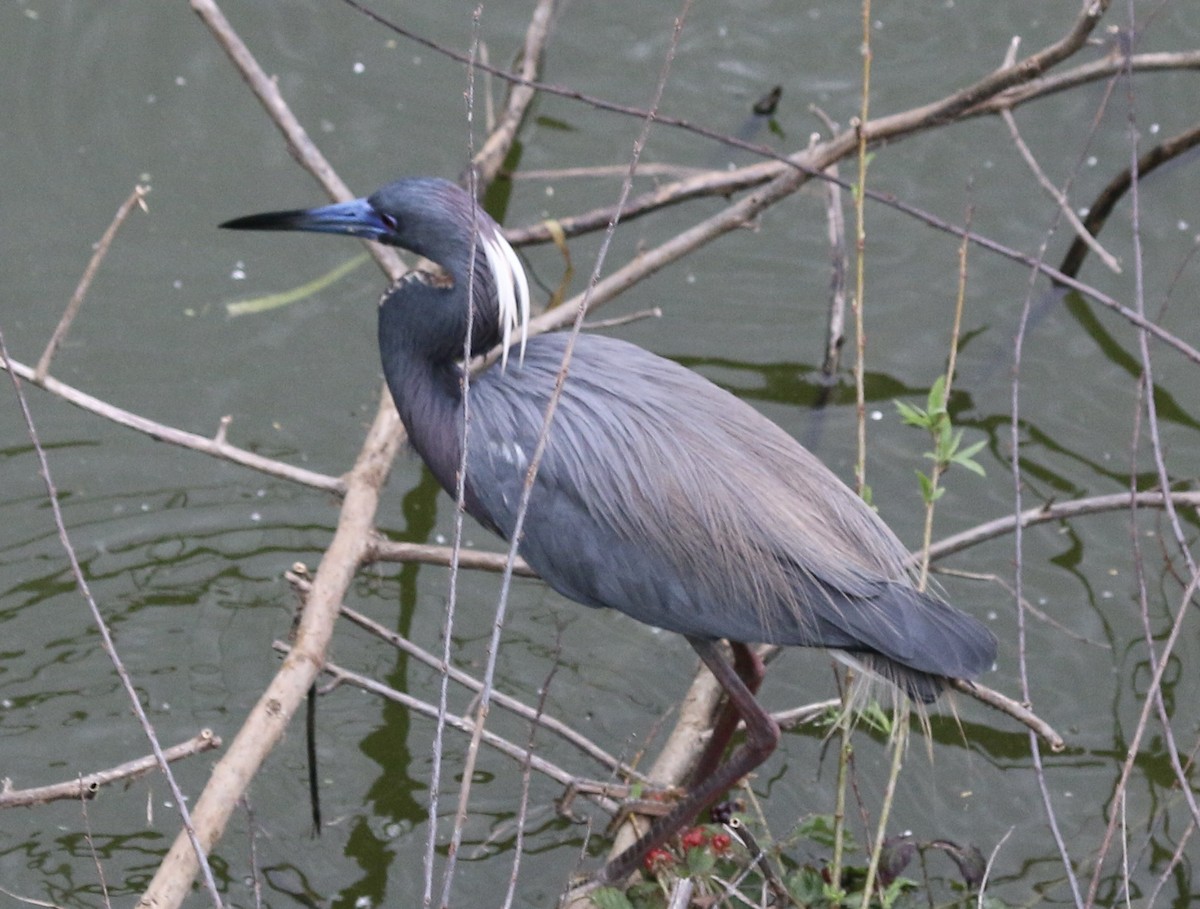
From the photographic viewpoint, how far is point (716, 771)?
3854 millimetres

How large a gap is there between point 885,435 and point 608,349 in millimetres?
1964

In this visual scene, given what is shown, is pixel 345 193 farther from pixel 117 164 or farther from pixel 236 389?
pixel 117 164

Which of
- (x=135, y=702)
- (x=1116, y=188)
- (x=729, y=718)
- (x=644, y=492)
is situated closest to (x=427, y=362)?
(x=644, y=492)

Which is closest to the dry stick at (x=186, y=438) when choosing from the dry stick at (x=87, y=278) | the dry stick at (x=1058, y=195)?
the dry stick at (x=87, y=278)

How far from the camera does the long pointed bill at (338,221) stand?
3.86m

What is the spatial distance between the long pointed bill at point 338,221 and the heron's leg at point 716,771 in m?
1.31

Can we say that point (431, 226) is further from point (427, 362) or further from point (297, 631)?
point (297, 631)

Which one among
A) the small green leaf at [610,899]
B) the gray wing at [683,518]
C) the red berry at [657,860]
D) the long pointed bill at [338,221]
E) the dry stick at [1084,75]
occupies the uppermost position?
the dry stick at [1084,75]

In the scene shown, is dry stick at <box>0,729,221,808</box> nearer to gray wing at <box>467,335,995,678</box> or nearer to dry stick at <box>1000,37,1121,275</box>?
gray wing at <box>467,335,995,678</box>

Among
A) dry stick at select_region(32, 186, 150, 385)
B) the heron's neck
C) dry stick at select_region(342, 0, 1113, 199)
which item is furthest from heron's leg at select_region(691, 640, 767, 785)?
dry stick at select_region(32, 186, 150, 385)

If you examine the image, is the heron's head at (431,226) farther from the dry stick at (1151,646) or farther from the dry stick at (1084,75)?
the dry stick at (1084,75)

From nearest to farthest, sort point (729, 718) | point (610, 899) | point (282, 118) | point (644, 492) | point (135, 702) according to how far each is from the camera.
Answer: point (135, 702)
point (610, 899)
point (644, 492)
point (729, 718)
point (282, 118)

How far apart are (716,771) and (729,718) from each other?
17 cm

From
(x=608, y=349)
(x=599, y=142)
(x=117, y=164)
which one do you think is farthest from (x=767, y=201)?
(x=117, y=164)
